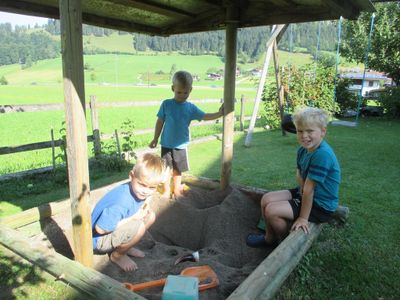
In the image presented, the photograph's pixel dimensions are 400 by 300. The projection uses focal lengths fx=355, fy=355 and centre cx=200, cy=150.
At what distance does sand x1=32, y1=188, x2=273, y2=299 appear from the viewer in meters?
2.64

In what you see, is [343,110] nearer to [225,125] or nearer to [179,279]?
[225,125]

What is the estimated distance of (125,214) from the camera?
8.87 ft

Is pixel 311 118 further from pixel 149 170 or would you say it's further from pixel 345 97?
pixel 345 97

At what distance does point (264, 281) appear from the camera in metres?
2.21

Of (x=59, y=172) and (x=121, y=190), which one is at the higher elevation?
(x=121, y=190)

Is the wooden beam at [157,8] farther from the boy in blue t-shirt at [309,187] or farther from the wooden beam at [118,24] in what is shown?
the boy in blue t-shirt at [309,187]

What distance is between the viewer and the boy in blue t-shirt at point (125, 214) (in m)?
2.63

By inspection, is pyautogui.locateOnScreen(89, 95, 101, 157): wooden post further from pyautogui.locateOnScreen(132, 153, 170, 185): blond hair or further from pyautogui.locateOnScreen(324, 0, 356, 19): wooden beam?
pyautogui.locateOnScreen(324, 0, 356, 19): wooden beam

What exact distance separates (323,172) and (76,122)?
74.8 inches

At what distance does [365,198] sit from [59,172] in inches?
182

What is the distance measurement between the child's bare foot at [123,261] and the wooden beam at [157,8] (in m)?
2.35

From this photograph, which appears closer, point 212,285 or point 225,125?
point 212,285

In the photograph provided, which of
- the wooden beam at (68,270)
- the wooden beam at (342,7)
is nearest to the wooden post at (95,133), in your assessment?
the wooden beam at (68,270)

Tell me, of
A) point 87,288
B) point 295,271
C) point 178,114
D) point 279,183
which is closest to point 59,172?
point 178,114
